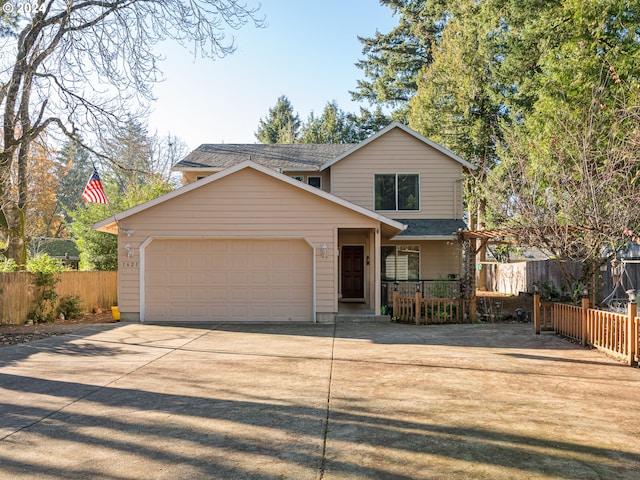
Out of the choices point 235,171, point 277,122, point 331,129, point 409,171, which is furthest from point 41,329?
point 277,122

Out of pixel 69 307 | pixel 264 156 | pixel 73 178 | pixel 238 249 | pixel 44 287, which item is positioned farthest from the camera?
pixel 73 178

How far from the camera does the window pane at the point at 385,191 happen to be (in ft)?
58.3

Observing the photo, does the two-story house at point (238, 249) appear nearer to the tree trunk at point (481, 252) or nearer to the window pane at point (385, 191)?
the window pane at point (385, 191)

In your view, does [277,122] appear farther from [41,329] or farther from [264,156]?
[41,329]

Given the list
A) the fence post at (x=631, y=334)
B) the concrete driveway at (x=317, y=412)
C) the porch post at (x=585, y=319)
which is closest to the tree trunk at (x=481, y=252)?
the porch post at (x=585, y=319)

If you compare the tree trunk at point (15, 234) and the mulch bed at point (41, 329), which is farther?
the tree trunk at point (15, 234)

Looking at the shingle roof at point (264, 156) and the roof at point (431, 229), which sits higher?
the shingle roof at point (264, 156)

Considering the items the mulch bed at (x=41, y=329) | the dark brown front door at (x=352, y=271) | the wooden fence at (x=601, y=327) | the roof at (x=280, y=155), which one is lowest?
the mulch bed at (x=41, y=329)

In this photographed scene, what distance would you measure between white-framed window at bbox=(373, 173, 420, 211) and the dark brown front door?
80.9 inches

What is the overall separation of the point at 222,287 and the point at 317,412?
876 cm

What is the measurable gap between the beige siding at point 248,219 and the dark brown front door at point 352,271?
4.86 meters

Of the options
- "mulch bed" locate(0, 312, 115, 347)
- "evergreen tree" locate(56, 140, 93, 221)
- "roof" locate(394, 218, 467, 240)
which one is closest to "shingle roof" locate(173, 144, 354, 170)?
"roof" locate(394, 218, 467, 240)

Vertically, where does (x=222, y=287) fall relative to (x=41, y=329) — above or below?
above

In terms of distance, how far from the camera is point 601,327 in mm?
9328
